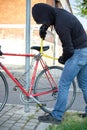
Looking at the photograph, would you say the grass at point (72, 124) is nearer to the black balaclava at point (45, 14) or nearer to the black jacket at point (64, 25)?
the black jacket at point (64, 25)

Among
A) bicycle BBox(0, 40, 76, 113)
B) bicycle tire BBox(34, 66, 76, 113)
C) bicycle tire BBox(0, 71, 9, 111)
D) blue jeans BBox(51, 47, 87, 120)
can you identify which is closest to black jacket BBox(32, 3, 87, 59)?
blue jeans BBox(51, 47, 87, 120)

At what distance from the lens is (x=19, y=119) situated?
5.81 meters

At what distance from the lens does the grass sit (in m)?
5.04

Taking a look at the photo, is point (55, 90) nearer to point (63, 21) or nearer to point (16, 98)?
point (63, 21)

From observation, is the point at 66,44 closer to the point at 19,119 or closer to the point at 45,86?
the point at 45,86

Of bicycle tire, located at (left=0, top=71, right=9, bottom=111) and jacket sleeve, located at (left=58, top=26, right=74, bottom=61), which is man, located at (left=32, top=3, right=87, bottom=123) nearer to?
jacket sleeve, located at (left=58, top=26, right=74, bottom=61)

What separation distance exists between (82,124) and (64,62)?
0.96 meters

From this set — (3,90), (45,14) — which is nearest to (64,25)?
(45,14)

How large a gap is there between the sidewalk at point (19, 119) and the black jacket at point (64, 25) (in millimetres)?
1103


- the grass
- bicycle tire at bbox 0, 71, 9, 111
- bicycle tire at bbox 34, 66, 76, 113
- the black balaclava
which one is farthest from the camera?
bicycle tire at bbox 34, 66, 76, 113

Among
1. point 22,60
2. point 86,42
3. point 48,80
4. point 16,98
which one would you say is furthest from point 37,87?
point 22,60

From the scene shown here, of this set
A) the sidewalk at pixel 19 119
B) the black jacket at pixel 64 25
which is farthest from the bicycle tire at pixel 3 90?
the black jacket at pixel 64 25

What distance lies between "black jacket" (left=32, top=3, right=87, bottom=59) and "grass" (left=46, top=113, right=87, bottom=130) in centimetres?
95

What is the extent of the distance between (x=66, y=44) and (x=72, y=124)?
109 centimetres
